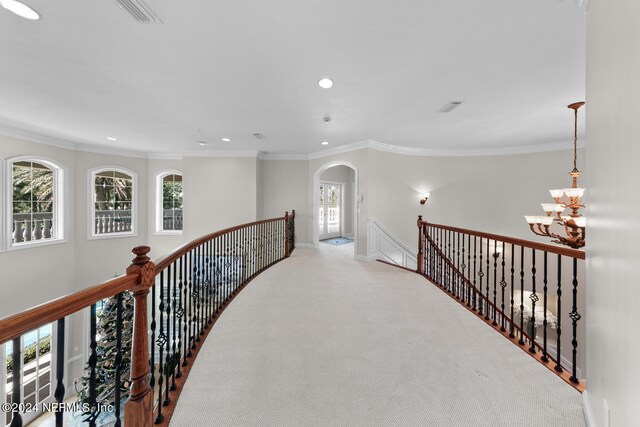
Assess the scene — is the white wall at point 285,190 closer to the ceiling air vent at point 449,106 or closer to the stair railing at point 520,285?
the stair railing at point 520,285

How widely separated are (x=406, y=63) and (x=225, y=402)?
3.25 meters

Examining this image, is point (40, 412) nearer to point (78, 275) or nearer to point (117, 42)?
point (78, 275)

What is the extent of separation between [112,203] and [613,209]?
881cm

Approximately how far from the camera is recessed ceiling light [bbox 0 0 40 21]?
174cm

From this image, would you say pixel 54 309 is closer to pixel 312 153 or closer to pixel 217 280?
pixel 217 280

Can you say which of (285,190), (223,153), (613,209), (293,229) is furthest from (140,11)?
(293,229)

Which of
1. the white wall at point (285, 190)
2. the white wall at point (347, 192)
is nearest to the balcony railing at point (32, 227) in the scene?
the white wall at point (285, 190)

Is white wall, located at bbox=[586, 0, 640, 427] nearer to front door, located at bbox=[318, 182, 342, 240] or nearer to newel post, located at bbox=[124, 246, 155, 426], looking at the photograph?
newel post, located at bbox=[124, 246, 155, 426]

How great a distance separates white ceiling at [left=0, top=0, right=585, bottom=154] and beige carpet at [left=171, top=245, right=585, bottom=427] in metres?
2.68

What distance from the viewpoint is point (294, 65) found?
249cm

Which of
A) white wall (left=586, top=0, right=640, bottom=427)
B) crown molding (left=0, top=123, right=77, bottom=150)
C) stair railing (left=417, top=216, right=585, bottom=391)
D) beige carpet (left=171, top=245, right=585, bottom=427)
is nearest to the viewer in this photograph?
white wall (left=586, top=0, right=640, bottom=427)

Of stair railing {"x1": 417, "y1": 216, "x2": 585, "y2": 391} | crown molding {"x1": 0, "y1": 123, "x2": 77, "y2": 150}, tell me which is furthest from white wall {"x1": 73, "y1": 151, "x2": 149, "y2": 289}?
stair railing {"x1": 417, "y1": 216, "x2": 585, "y2": 391}

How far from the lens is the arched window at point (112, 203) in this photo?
20.6 ft

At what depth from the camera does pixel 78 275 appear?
19.2ft
